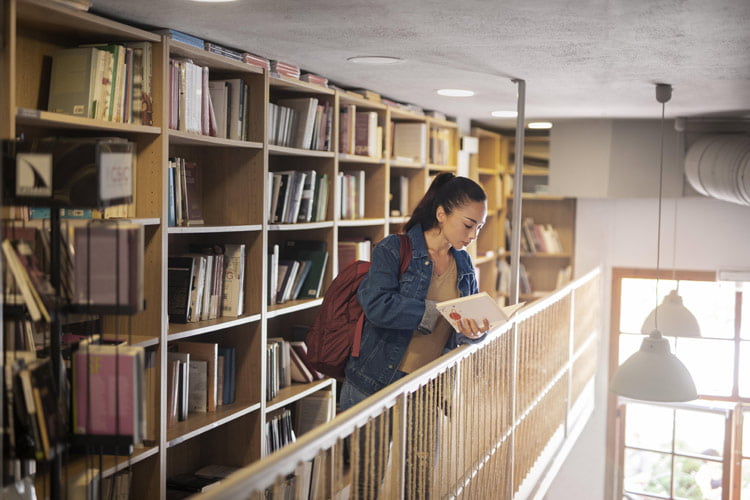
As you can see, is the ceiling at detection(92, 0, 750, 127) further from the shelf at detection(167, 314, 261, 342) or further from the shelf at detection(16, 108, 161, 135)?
the shelf at detection(167, 314, 261, 342)

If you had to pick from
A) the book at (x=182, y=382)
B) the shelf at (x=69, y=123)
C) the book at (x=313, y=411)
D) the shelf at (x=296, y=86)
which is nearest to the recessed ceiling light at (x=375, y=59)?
the shelf at (x=296, y=86)

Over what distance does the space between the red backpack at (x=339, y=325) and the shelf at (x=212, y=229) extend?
64 cm

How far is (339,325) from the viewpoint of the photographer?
2812 mm

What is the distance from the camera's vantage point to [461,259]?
2.87m

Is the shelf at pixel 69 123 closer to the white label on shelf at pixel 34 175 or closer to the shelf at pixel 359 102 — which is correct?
the white label on shelf at pixel 34 175

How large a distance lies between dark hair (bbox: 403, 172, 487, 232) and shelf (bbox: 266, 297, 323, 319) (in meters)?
1.09

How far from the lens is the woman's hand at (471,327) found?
2.57 meters

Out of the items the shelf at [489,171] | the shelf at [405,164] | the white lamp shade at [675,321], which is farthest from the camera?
the shelf at [489,171]

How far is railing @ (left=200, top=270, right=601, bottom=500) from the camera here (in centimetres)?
176

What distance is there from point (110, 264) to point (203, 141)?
4.75ft

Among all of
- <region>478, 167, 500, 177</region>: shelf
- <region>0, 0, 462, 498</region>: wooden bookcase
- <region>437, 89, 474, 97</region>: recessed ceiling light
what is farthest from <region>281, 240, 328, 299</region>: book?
<region>478, 167, 500, 177</region>: shelf

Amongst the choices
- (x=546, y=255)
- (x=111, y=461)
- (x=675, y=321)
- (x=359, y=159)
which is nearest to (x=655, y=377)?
A: (x=675, y=321)

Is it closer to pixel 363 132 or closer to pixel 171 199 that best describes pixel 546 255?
pixel 363 132

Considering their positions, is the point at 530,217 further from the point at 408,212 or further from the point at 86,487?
the point at 86,487
